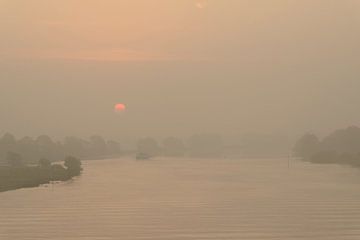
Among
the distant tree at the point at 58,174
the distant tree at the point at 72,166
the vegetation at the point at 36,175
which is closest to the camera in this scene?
the vegetation at the point at 36,175

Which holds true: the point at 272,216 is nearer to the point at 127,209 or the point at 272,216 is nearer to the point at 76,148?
the point at 127,209

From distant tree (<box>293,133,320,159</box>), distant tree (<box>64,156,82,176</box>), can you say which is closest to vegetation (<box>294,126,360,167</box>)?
distant tree (<box>293,133,320,159</box>)

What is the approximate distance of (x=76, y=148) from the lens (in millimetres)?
63688

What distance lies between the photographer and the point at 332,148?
182ft

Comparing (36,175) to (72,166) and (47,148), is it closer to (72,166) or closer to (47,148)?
(72,166)

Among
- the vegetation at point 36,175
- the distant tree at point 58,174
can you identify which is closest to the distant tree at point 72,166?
the vegetation at point 36,175

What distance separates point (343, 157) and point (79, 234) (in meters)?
38.0

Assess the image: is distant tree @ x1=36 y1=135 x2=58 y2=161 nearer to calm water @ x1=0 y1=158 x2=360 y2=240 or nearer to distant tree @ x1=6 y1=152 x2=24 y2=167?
distant tree @ x1=6 y1=152 x2=24 y2=167

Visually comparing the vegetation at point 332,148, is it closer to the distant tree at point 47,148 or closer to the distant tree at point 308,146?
the distant tree at point 308,146

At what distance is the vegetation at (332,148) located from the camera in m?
46.1

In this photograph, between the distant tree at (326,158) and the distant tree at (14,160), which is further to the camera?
the distant tree at (326,158)

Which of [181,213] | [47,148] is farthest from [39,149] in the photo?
[181,213]

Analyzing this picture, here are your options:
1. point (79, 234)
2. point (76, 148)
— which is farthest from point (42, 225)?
point (76, 148)

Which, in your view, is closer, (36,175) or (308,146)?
(36,175)
